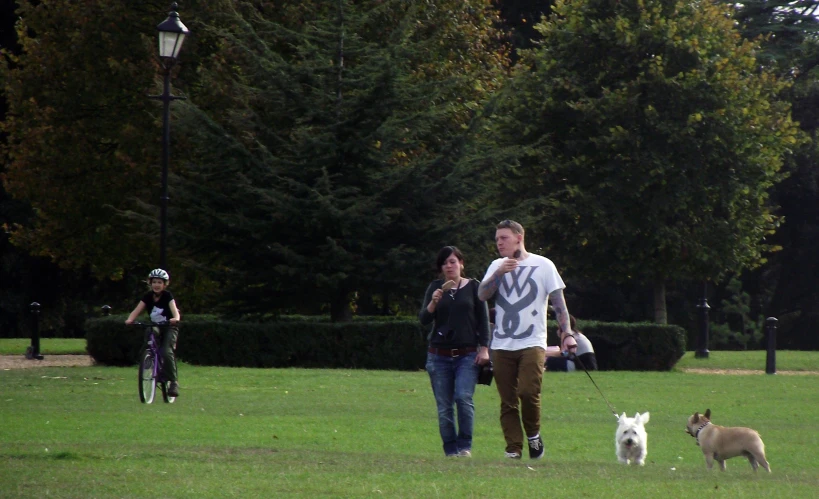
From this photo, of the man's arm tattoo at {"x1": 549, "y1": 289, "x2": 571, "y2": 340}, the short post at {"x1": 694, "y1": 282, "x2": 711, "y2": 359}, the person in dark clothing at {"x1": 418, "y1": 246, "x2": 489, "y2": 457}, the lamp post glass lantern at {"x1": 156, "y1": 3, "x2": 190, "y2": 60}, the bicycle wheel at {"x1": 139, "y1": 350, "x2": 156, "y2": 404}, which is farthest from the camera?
the short post at {"x1": 694, "y1": 282, "x2": 711, "y2": 359}

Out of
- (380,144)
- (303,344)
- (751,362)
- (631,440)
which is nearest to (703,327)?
(751,362)

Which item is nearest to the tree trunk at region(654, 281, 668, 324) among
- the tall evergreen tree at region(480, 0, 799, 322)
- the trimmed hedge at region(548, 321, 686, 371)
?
the tall evergreen tree at region(480, 0, 799, 322)

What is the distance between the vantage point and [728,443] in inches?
445

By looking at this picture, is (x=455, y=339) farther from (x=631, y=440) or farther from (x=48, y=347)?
(x=48, y=347)

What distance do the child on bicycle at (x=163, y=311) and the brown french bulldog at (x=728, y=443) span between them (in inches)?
293

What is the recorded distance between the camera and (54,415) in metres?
14.9

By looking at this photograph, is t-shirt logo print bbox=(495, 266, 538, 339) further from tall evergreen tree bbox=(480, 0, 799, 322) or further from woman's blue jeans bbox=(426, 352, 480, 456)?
tall evergreen tree bbox=(480, 0, 799, 322)

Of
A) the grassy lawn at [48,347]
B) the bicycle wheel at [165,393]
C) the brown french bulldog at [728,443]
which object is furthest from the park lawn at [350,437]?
the grassy lawn at [48,347]

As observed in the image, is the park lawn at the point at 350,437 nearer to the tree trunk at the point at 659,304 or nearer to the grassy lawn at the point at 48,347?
the tree trunk at the point at 659,304

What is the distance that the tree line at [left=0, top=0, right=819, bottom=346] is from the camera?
90.6ft

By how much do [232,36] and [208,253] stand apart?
198 inches


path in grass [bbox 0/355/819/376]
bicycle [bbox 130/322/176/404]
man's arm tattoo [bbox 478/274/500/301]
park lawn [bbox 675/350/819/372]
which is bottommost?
path in grass [bbox 0/355/819/376]

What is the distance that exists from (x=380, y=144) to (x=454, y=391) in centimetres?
1790

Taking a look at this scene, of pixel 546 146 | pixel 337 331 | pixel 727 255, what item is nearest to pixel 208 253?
pixel 337 331
